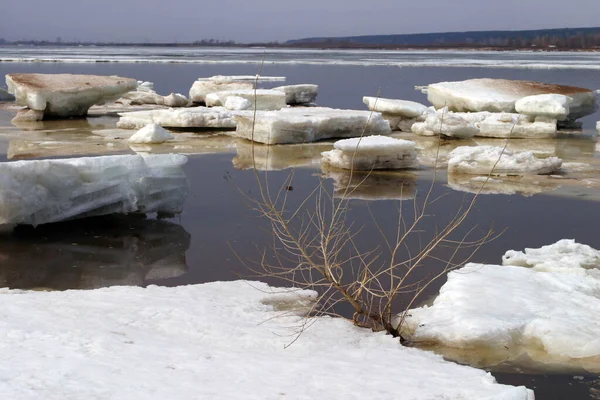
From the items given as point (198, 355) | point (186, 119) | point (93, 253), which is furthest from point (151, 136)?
point (198, 355)

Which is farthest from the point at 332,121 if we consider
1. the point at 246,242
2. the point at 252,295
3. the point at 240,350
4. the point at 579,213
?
the point at 240,350

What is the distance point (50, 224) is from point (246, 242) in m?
1.62

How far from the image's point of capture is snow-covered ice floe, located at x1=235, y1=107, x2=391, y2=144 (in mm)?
10594

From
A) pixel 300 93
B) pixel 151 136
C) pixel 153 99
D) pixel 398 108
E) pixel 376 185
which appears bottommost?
pixel 153 99

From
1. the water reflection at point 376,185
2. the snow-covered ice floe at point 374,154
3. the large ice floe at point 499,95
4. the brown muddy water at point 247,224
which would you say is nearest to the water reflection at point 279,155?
the brown muddy water at point 247,224

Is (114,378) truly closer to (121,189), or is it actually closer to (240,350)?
(240,350)

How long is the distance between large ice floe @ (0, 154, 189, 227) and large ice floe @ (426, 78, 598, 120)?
8170 millimetres

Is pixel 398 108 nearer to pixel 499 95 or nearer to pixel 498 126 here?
pixel 498 126

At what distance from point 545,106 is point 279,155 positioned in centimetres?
502

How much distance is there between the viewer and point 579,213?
6.60 m

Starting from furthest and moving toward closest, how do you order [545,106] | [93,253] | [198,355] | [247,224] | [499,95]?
1. [499,95]
2. [545,106]
3. [247,224]
4. [93,253]
5. [198,355]

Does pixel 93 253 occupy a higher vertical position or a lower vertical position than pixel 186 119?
higher

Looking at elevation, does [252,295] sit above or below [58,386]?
below

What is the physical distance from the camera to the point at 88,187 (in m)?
5.71
